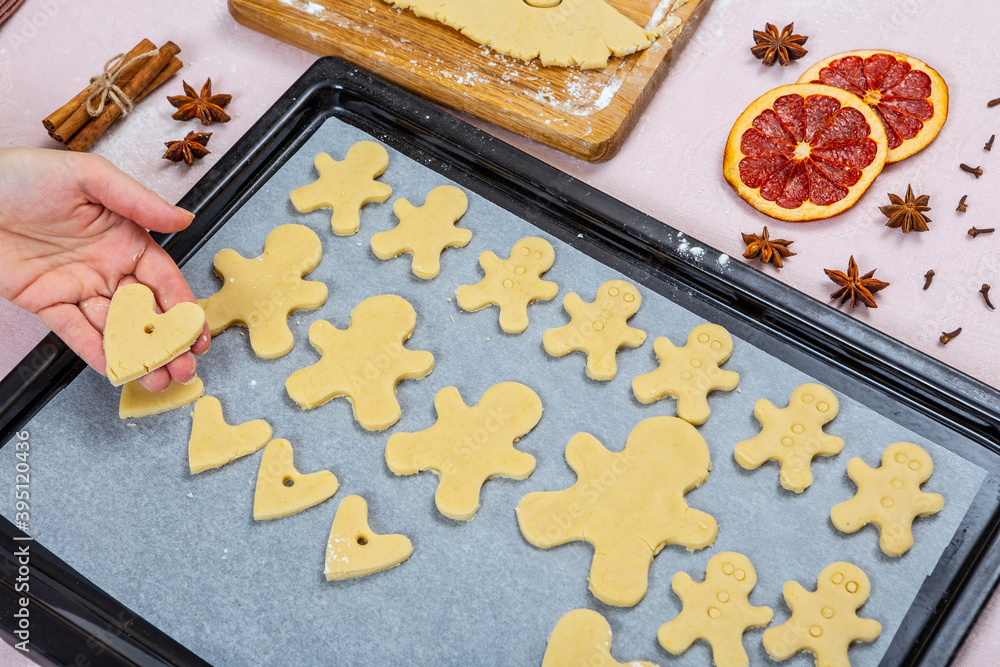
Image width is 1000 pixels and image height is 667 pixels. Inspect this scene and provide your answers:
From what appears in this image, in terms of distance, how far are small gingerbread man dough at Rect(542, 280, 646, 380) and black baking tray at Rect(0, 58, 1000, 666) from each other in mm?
97

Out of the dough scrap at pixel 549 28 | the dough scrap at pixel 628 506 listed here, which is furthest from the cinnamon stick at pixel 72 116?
the dough scrap at pixel 628 506

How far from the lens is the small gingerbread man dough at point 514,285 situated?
1.99 meters

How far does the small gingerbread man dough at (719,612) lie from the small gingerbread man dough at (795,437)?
22 cm

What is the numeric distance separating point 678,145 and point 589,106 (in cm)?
30

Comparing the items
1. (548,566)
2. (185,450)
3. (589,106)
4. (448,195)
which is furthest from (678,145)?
(185,450)

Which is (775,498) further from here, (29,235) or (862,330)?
(29,235)

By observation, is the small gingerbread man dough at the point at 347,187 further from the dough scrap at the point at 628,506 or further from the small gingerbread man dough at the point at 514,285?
the dough scrap at the point at 628,506

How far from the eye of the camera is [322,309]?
2027 millimetres

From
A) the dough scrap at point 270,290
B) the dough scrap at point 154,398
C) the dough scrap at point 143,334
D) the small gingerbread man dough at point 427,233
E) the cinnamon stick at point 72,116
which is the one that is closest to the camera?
the dough scrap at point 143,334

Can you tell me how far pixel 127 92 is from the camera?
237 cm

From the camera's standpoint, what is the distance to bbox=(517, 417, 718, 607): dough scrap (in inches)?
67.0

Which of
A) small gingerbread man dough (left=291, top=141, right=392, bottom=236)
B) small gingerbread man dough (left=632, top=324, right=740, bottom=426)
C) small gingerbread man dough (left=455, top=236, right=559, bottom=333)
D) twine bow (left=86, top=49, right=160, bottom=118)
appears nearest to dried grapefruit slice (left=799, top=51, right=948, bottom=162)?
small gingerbread man dough (left=632, top=324, right=740, bottom=426)

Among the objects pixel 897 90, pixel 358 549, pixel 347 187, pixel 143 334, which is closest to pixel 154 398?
pixel 143 334

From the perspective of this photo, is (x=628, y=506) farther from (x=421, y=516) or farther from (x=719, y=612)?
(x=421, y=516)
